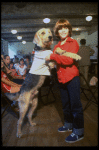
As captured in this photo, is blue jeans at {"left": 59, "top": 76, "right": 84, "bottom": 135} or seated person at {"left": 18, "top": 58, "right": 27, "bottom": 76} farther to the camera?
seated person at {"left": 18, "top": 58, "right": 27, "bottom": 76}

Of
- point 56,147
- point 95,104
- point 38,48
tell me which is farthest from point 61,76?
point 95,104

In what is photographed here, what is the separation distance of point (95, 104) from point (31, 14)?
4.06 meters

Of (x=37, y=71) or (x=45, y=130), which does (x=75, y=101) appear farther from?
(x=45, y=130)

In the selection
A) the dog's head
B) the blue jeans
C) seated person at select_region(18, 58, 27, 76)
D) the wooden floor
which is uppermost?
the dog's head

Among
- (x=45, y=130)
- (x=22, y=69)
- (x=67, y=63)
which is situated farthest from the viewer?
(x=22, y=69)

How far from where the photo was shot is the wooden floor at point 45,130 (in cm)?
127

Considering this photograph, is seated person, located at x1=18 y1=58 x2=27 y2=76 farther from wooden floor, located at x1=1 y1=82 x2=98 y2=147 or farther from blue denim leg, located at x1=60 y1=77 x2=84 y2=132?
blue denim leg, located at x1=60 y1=77 x2=84 y2=132

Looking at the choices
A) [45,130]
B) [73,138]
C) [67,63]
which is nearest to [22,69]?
[45,130]

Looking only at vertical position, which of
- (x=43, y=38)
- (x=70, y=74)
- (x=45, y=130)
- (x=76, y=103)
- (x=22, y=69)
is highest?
(x=43, y=38)

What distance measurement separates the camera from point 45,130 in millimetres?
1509

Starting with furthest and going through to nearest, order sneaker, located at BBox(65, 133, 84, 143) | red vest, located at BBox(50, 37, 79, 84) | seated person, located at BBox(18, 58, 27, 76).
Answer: seated person, located at BBox(18, 58, 27, 76) → sneaker, located at BBox(65, 133, 84, 143) → red vest, located at BBox(50, 37, 79, 84)

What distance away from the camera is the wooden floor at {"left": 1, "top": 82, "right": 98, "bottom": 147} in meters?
1.27

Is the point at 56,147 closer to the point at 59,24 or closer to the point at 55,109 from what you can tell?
the point at 55,109

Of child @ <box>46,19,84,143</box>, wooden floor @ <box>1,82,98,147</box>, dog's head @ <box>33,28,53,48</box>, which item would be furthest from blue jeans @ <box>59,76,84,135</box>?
dog's head @ <box>33,28,53,48</box>
